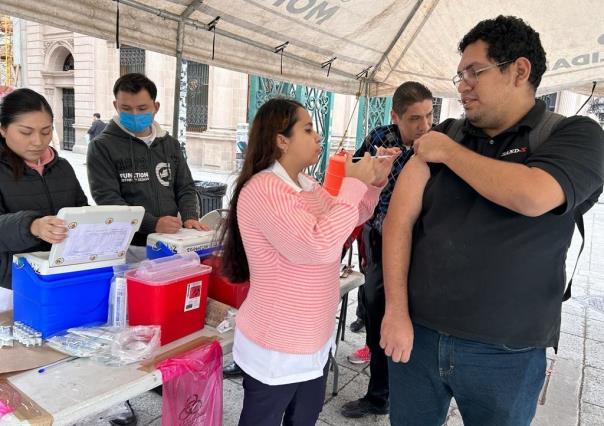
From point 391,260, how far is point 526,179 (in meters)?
0.45

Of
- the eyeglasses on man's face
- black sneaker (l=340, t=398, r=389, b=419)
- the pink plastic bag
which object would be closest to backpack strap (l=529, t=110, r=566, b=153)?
the eyeglasses on man's face

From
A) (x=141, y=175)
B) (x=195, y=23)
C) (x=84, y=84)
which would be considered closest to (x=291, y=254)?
(x=141, y=175)

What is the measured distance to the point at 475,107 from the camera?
124 centimetres

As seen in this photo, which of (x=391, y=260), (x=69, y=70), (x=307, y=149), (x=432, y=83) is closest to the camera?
(x=391, y=260)

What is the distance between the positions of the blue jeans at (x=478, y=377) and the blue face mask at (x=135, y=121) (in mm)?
1913

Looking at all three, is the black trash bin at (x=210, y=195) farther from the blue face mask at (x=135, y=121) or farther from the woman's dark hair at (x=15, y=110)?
the woman's dark hair at (x=15, y=110)

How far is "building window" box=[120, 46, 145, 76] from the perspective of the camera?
15.7 meters

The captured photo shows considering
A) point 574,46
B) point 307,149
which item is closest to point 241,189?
point 307,149

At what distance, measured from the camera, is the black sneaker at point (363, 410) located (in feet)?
8.22

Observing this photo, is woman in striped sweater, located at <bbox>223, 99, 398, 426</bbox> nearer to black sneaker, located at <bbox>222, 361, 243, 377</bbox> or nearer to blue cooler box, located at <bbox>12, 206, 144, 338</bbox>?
blue cooler box, located at <bbox>12, 206, 144, 338</bbox>

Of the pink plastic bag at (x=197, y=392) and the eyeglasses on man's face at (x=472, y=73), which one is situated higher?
the eyeglasses on man's face at (x=472, y=73)

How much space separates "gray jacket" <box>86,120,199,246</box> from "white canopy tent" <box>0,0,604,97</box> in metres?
0.58

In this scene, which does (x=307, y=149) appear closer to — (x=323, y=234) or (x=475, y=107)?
(x=323, y=234)

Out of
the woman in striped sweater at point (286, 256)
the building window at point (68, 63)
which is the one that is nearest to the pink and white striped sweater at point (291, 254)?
the woman in striped sweater at point (286, 256)
